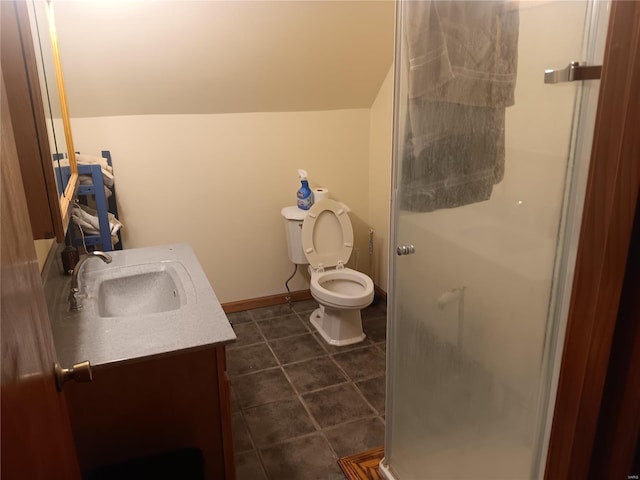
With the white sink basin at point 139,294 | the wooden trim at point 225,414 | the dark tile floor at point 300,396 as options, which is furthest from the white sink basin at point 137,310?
the dark tile floor at point 300,396

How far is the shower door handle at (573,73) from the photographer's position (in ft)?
3.31

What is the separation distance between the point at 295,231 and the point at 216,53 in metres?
1.17

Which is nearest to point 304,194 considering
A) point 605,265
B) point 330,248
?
point 330,248

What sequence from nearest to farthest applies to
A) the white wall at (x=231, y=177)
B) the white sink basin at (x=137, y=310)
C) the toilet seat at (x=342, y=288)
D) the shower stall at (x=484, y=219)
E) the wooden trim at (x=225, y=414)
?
the shower stall at (x=484, y=219), the white sink basin at (x=137, y=310), the wooden trim at (x=225, y=414), the toilet seat at (x=342, y=288), the white wall at (x=231, y=177)

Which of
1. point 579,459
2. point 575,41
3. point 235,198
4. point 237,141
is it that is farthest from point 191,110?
point 579,459

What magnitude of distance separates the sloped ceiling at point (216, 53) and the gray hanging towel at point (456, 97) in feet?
4.37

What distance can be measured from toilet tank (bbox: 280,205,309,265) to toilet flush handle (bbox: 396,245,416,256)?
1504mm

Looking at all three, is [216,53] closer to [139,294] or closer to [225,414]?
[139,294]

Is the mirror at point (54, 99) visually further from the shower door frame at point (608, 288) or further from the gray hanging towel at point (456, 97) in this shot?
the shower door frame at point (608, 288)

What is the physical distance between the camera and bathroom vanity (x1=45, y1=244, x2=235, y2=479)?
147 cm

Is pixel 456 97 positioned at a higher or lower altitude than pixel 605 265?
higher

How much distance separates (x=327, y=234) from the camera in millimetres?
3260

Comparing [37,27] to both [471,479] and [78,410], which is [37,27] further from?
[471,479]

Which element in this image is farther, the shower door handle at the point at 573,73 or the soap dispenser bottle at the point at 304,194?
the soap dispenser bottle at the point at 304,194
